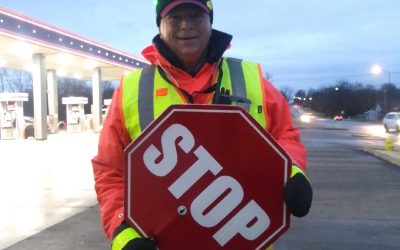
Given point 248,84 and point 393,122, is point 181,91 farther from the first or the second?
point 393,122

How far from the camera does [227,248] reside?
65.2 inches

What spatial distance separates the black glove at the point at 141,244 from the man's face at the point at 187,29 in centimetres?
77

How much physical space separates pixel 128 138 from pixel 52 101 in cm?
3330

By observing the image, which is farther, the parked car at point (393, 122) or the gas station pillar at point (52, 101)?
the parked car at point (393, 122)

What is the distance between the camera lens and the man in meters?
2.02

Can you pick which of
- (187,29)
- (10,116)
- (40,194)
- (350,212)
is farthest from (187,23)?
(10,116)

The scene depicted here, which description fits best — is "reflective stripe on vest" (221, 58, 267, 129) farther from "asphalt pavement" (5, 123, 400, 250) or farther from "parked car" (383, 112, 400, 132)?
"parked car" (383, 112, 400, 132)

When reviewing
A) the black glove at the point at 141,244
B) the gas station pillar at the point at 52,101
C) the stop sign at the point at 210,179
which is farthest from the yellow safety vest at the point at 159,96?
the gas station pillar at the point at 52,101

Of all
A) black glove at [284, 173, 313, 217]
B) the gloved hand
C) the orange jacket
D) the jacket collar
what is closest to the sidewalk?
the orange jacket

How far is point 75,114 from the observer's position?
117ft

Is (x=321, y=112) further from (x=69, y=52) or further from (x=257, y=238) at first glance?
(x=257, y=238)

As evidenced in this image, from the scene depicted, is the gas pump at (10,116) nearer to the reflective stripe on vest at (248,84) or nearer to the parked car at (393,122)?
the reflective stripe on vest at (248,84)

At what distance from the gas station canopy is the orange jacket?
1982 cm

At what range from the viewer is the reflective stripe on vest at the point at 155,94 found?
202 cm
